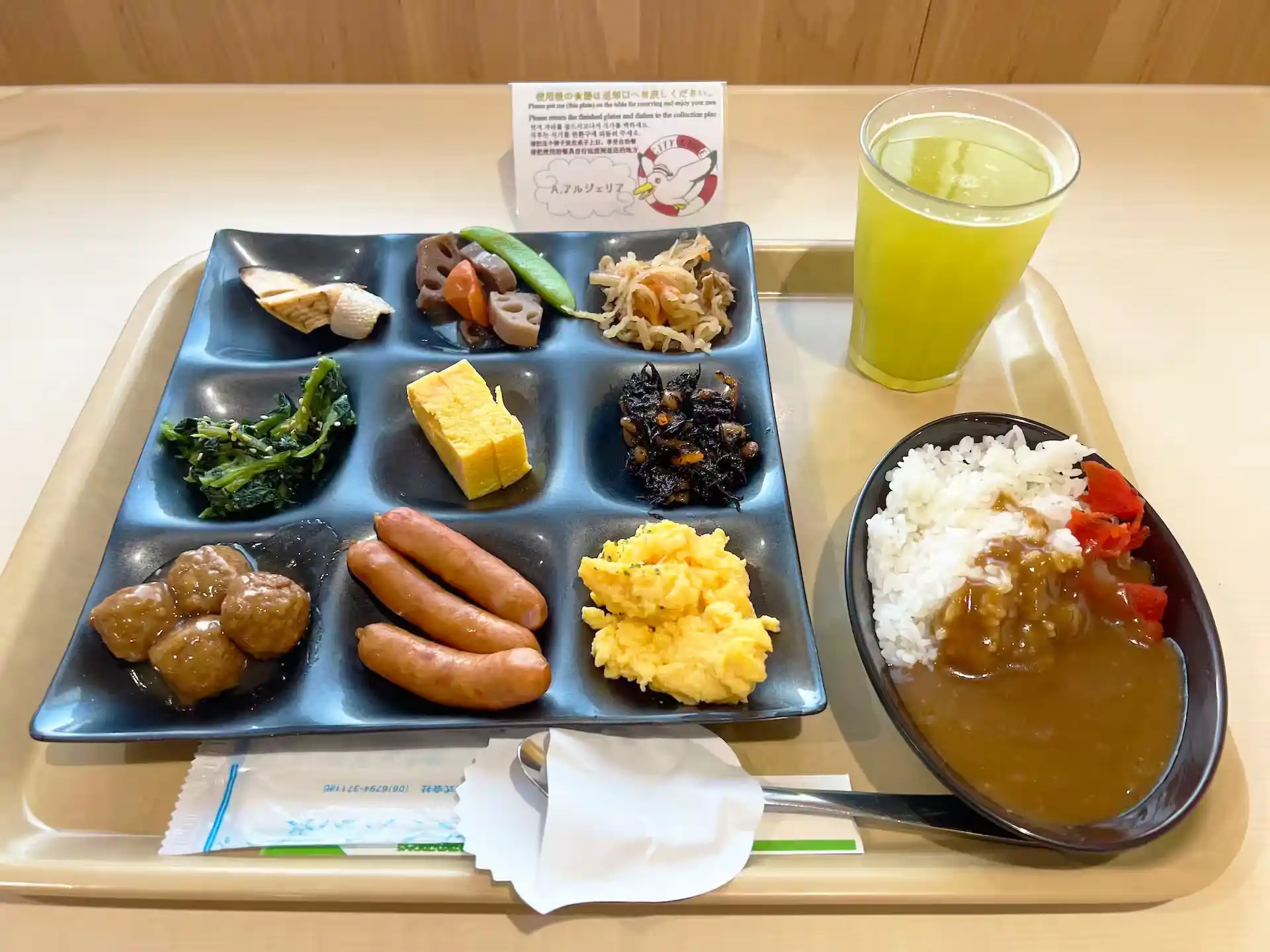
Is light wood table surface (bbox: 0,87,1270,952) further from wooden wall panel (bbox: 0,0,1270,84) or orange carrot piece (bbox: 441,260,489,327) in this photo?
orange carrot piece (bbox: 441,260,489,327)

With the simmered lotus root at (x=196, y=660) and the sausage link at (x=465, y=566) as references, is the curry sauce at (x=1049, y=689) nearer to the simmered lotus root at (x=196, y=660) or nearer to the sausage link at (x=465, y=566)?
the sausage link at (x=465, y=566)

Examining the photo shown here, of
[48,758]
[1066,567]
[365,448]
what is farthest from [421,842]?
[1066,567]

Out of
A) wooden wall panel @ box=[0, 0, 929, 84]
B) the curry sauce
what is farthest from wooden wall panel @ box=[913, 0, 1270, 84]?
the curry sauce

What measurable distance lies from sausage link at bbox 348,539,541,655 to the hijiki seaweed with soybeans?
433mm

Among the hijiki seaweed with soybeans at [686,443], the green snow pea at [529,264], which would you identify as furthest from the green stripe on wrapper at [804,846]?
the green snow pea at [529,264]

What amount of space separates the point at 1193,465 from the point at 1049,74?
165cm

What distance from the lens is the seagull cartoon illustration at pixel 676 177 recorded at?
2.26 m

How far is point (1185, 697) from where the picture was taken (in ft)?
4.62

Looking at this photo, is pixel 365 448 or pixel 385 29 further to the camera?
pixel 385 29

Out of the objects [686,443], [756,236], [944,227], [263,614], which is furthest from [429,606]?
[756,236]

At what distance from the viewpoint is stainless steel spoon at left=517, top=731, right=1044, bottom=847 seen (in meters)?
1.36

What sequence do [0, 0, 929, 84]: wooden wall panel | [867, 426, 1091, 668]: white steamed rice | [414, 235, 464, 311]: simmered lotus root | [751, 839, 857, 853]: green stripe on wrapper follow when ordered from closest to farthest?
[751, 839, 857, 853]: green stripe on wrapper
[867, 426, 1091, 668]: white steamed rice
[414, 235, 464, 311]: simmered lotus root
[0, 0, 929, 84]: wooden wall panel

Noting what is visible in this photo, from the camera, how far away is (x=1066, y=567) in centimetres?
149

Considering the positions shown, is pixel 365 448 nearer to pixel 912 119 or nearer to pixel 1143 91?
pixel 912 119
